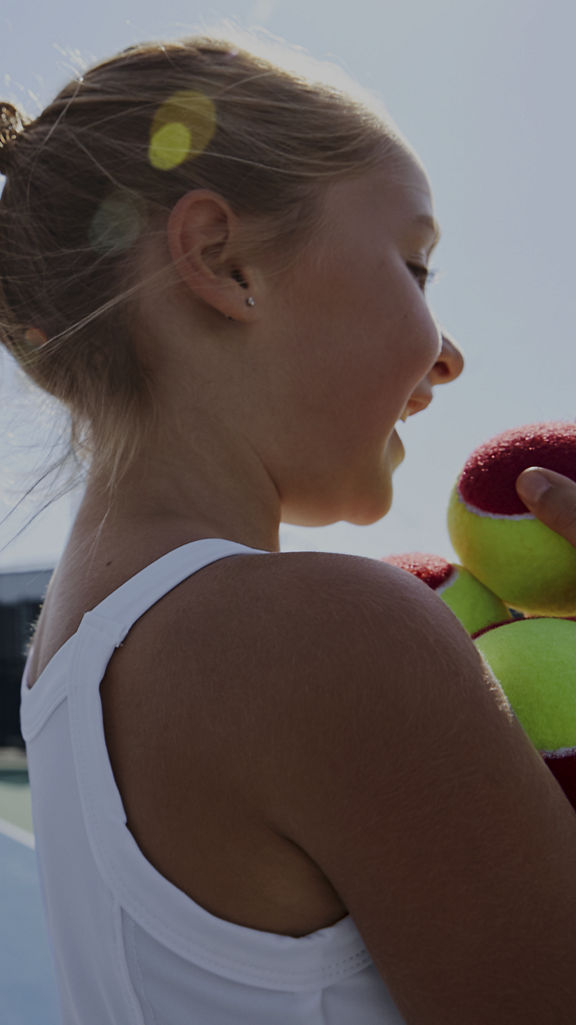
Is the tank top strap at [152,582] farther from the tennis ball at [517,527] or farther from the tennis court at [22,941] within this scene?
the tennis court at [22,941]

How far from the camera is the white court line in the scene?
8.01 metres

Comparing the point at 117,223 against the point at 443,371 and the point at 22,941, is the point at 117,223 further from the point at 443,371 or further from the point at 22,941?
the point at 22,941

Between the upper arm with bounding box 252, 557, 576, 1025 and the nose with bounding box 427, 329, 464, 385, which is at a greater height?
the nose with bounding box 427, 329, 464, 385

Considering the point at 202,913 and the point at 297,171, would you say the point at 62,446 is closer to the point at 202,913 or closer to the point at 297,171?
the point at 297,171

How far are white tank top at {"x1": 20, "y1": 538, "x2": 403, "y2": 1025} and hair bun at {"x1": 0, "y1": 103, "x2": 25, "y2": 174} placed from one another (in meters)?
0.70

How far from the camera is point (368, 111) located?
1.24m

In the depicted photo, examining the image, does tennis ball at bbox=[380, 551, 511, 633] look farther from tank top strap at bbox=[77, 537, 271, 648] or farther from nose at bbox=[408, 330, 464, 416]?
tank top strap at bbox=[77, 537, 271, 648]

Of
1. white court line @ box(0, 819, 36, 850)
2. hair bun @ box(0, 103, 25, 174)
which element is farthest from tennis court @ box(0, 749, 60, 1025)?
hair bun @ box(0, 103, 25, 174)

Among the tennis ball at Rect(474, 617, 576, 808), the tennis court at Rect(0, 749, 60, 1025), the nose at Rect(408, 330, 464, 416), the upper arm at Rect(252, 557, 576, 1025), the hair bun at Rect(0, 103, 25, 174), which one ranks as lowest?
the tennis court at Rect(0, 749, 60, 1025)

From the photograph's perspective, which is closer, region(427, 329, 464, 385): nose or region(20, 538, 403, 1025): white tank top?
region(20, 538, 403, 1025): white tank top

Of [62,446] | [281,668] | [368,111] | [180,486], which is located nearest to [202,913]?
Answer: [281,668]

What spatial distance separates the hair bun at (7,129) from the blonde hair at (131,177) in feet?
0.04

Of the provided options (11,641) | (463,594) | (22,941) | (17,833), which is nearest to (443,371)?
(463,594)

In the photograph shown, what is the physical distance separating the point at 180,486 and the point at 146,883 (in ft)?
1.43
